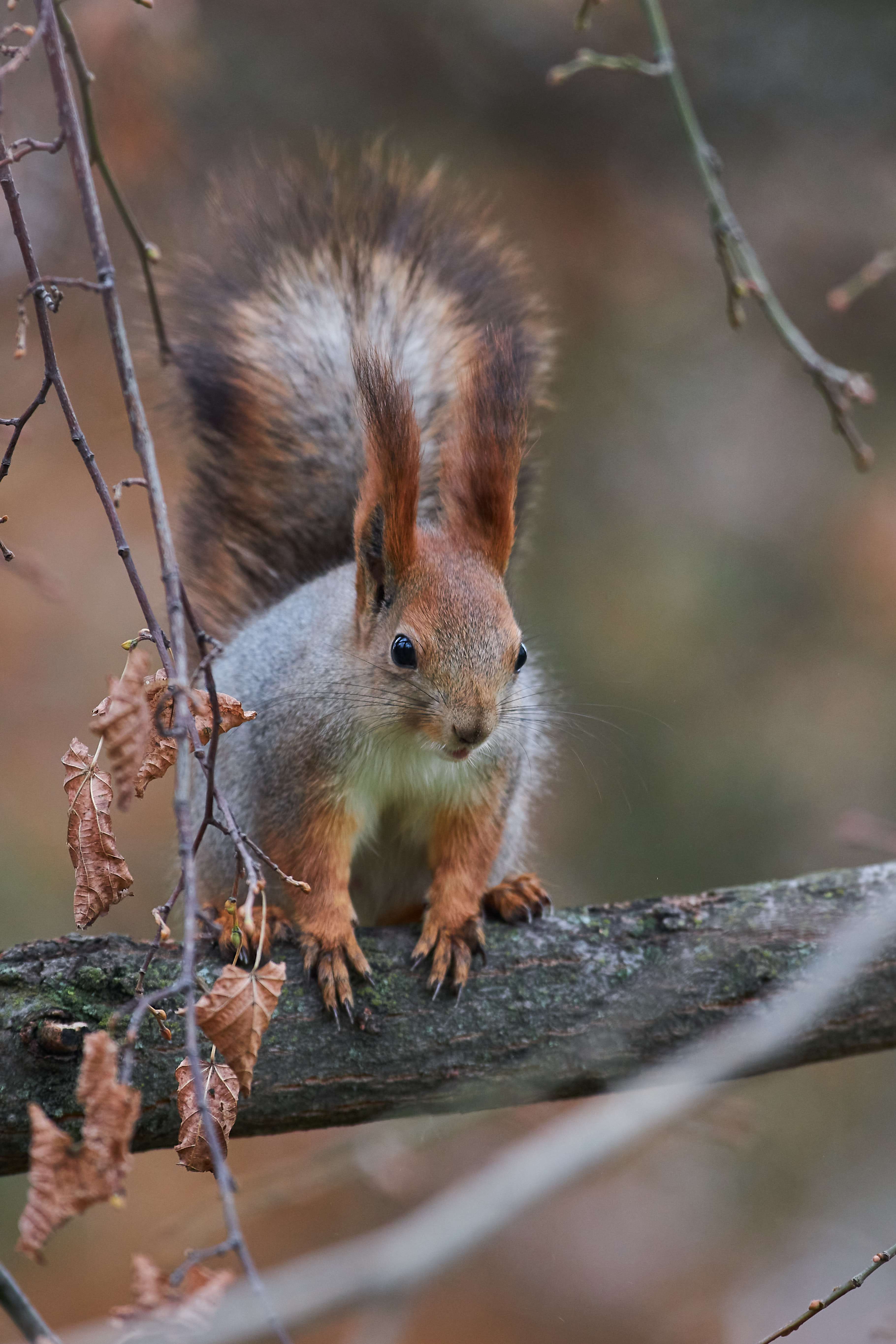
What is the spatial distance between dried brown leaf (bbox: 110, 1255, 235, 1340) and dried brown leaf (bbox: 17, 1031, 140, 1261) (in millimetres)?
65

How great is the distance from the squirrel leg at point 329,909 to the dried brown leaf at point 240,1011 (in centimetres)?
76

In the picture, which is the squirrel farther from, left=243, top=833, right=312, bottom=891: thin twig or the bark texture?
left=243, top=833, right=312, bottom=891: thin twig

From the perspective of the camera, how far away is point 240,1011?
1.09 meters

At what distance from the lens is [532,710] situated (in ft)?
6.73

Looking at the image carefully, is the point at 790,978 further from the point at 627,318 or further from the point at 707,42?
the point at 707,42

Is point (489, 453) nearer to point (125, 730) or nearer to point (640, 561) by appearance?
point (125, 730)

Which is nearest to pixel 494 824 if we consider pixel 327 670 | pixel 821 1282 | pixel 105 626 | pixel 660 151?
pixel 327 670

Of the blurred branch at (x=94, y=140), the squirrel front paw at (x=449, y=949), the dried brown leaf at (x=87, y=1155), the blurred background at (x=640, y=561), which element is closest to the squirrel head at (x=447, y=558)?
the squirrel front paw at (x=449, y=949)

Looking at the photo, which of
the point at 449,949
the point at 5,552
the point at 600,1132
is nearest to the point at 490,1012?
the point at 449,949

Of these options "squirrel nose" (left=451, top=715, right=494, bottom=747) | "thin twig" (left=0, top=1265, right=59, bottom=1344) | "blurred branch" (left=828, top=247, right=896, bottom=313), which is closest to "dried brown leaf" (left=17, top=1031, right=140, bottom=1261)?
"thin twig" (left=0, top=1265, right=59, bottom=1344)

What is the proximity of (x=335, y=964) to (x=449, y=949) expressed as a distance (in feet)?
0.61

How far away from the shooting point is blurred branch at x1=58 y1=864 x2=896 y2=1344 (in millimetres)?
1837

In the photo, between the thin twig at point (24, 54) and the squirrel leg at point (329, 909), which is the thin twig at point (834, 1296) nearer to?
the squirrel leg at point (329, 909)

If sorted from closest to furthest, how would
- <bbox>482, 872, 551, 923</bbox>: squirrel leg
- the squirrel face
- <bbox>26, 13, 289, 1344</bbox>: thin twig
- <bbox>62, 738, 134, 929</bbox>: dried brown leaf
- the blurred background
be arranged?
<bbox>26, 13, 289, 1344</bbox>: thin twig → <bbox>62, 738, 134, 929</bbox>: dried brown leaf → the squirrel face → <bbox>482, 872, 551, 923</bbox>: squirrel leg → the blurred background
